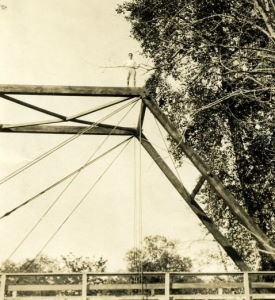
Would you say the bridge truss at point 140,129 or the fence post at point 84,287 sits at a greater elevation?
the bridge truss at point 140,129

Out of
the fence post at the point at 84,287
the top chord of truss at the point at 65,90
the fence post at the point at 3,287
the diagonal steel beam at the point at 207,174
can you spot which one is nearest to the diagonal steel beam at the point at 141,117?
the diagonal steel beam at the point at 207,174

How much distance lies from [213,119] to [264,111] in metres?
1.61

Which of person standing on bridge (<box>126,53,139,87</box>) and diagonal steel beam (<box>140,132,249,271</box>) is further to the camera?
person standing on bridge (<box>126,53,139,87</box>)

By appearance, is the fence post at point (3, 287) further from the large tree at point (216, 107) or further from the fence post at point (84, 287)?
the large tree at point (216, 107)

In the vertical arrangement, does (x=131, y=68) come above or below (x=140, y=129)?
above

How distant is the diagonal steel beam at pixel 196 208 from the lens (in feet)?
25.7

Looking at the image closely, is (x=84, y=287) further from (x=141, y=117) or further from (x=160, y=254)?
(x=160, y=254)

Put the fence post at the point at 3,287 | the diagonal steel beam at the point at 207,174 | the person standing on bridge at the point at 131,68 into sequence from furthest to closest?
the fence post at the point at 3,287
the person standing on bridge at the point at 131,68
the diagonal steel beam at the point at 207,174

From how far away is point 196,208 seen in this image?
26.3ft

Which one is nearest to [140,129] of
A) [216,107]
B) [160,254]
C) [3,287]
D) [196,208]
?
[196,208]

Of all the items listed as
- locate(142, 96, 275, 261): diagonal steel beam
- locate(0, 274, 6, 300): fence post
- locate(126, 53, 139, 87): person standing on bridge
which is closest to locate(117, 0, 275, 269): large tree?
locate(126, 53, 139, 87): person standing on bridge

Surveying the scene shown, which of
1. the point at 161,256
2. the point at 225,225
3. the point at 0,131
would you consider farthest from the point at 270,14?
the point at 161,256

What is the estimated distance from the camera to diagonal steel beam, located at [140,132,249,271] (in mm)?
7832

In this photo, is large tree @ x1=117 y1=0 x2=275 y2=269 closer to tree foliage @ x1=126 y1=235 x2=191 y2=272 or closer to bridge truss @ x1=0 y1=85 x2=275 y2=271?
bridge truss @ x1=0 y1=85 x2=275 y2=271
